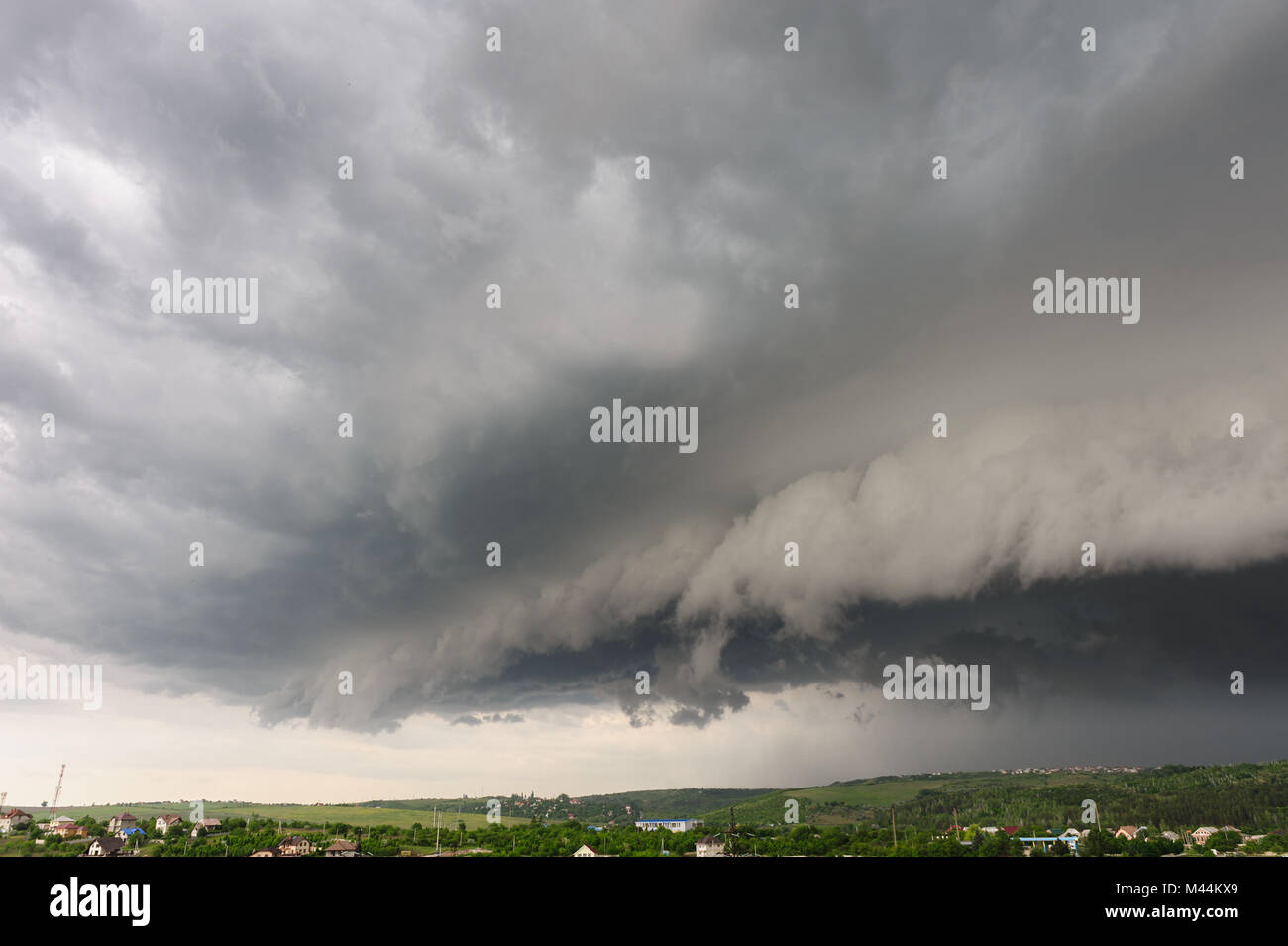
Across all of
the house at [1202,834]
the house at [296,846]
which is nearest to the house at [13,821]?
the house at [296,846]

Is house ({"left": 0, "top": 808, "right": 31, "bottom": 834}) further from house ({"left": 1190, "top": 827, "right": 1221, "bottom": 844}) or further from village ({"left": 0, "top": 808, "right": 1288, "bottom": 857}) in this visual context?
house ({"left": 1190, "top": 827, "right": 1221, "bottom": 844})

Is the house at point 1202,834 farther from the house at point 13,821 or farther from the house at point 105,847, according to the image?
the house at point 13,821

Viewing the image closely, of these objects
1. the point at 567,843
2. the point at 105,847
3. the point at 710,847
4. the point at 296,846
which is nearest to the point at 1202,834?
the point at 710,847

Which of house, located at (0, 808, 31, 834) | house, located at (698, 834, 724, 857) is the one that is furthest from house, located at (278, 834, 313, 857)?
house, located at (698, 834, 724, 857)
